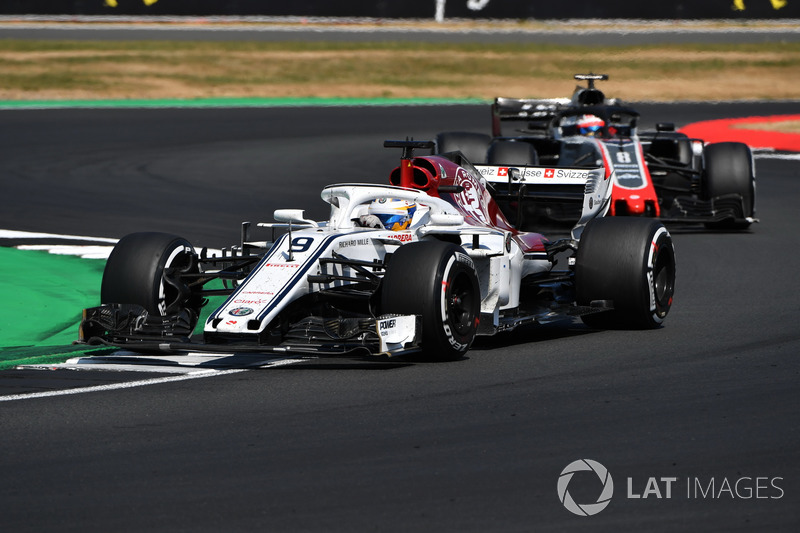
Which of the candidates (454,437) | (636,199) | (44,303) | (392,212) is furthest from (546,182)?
(454,437)

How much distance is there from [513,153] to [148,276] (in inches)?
314

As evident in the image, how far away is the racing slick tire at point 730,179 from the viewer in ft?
52.6

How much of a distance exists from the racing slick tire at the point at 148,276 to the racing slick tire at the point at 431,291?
56.2 inches

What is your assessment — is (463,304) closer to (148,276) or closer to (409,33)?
(148,276)

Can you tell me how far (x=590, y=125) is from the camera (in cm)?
1769

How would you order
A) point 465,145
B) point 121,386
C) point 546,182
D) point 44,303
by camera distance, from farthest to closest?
point 465,145 < point 546,182 < point 44,303 < point 121,386

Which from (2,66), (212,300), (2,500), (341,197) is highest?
(2,66)

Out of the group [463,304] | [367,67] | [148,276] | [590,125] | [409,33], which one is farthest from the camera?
[409,33]

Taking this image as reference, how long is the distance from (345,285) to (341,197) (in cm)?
85

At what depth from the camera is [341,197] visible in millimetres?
9406

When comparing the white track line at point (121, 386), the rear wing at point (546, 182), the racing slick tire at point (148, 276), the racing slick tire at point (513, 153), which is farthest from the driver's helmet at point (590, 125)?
the white track line at point (121, 386)

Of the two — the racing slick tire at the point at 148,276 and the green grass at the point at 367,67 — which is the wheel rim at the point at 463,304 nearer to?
the racing slick tire at the point at 148,276

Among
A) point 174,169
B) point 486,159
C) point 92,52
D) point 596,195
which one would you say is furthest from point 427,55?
point 596,195

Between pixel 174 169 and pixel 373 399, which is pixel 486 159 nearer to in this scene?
pixel 174 169
